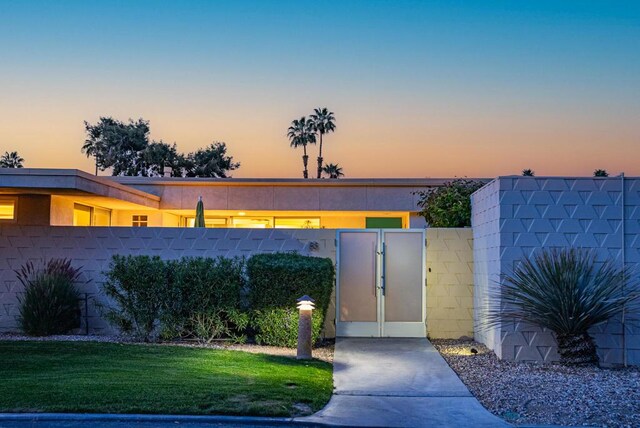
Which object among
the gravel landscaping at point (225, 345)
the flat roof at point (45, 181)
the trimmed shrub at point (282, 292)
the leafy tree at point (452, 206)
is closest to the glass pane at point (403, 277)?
the leafy tree at point (452, 206)

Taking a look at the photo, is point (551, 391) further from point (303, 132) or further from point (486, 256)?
point (303, 132)

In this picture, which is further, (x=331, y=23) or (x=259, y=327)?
(x=331, y=23)

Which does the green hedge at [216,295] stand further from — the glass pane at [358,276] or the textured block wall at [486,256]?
the textured block wall at [486,256]

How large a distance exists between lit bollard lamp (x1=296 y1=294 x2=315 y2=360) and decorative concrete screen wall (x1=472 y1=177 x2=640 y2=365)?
309cm

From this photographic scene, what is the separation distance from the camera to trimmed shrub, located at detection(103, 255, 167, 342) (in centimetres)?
1223

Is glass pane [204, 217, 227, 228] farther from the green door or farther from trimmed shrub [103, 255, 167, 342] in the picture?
trimmed shrub [103, 255, 167, 342]

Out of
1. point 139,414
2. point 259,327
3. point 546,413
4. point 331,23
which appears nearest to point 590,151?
point 331,23

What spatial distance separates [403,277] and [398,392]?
522cm

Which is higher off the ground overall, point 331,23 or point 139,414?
point 331,23

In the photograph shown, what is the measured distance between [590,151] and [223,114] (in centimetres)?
1192

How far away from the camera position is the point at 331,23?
16.9m

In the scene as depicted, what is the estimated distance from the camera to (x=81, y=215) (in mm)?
18266

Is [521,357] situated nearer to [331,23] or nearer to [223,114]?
[331,23]

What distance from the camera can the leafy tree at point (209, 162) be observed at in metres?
45.3
